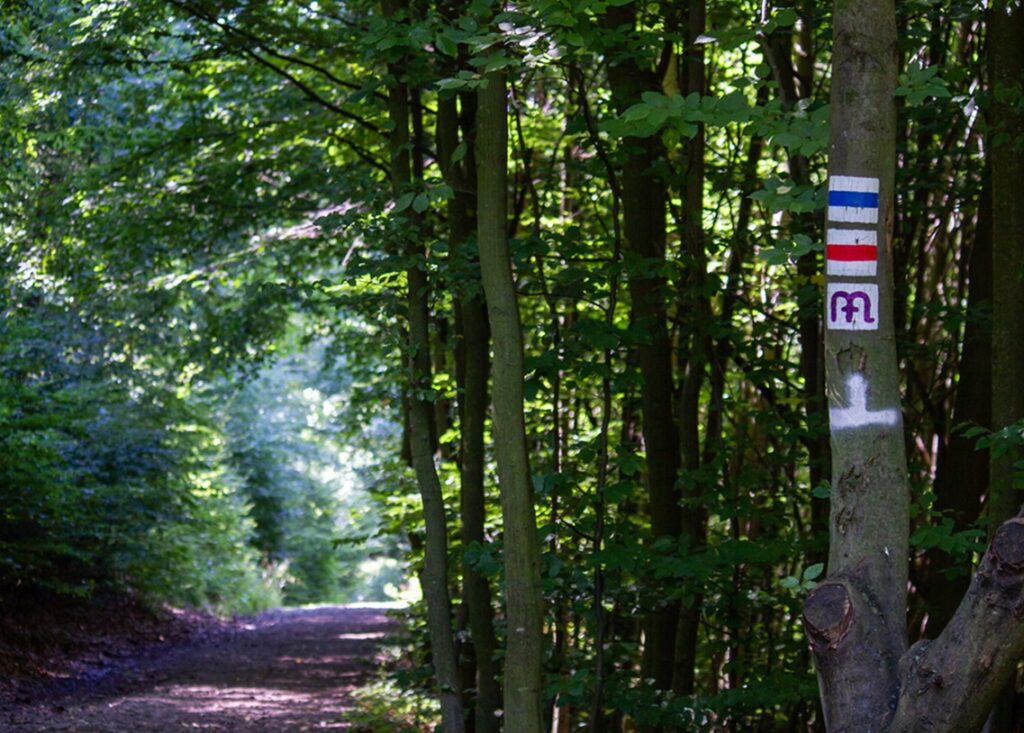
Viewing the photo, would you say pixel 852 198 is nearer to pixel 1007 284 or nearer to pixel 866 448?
pixel 866 448

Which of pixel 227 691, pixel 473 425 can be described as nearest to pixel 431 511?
pixel 473 425

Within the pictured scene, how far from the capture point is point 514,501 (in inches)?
181

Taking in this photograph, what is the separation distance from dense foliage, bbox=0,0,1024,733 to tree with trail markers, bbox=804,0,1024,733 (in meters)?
0.19

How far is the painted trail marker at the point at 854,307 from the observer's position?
2.99 metres

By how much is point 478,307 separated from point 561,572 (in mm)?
1818

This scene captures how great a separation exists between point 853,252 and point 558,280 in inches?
125

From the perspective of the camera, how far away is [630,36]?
5.56 meters

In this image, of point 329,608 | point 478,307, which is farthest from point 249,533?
point 478,307

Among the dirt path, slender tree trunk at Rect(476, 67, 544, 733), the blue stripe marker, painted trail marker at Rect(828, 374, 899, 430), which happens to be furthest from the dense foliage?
the dirt path

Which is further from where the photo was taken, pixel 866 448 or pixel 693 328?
pixel 693 328

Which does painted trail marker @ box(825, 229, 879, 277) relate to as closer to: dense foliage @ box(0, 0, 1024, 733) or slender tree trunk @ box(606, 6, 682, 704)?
dense foliage @ box(0, 0, 1024, 733)

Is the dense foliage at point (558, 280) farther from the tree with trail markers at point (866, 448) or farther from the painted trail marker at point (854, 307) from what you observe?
the painted trail marker at point (854, 307)

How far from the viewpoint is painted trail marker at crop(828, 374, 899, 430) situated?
2965 millimetres

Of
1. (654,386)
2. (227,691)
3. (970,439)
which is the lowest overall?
(227,691)
